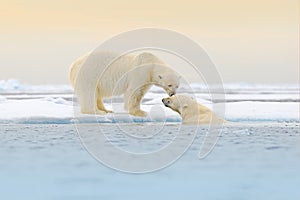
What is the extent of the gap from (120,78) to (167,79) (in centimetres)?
90

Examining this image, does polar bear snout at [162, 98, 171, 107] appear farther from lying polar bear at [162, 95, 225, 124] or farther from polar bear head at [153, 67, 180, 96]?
polar bear head at [153, 67, 180, 96]

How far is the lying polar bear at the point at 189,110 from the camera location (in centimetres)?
766

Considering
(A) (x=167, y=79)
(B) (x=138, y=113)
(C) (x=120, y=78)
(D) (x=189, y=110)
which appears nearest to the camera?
(D) (x=189, y=110)

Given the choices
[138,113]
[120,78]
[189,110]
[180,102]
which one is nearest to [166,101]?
[180,102]

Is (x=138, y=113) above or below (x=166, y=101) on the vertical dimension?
below

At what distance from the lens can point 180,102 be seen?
791 cm

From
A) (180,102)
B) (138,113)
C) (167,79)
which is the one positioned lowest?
(138,113)

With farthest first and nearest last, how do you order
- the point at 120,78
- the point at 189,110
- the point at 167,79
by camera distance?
1. the point at 120,78
2. the point at 167,79
3. the point at 189,110

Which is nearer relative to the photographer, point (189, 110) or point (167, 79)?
point (189, 110)

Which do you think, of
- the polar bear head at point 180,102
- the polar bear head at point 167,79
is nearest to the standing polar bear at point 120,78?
the polar bear head at point 167,79

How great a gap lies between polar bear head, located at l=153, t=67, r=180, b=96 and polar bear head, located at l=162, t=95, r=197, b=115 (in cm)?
33

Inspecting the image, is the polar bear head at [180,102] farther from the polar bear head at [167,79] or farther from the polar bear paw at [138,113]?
the polar bear paw at [138,113]

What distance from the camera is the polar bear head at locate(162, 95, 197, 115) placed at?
25.8 ft

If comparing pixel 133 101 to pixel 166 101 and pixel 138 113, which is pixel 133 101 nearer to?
pixel 138 113
